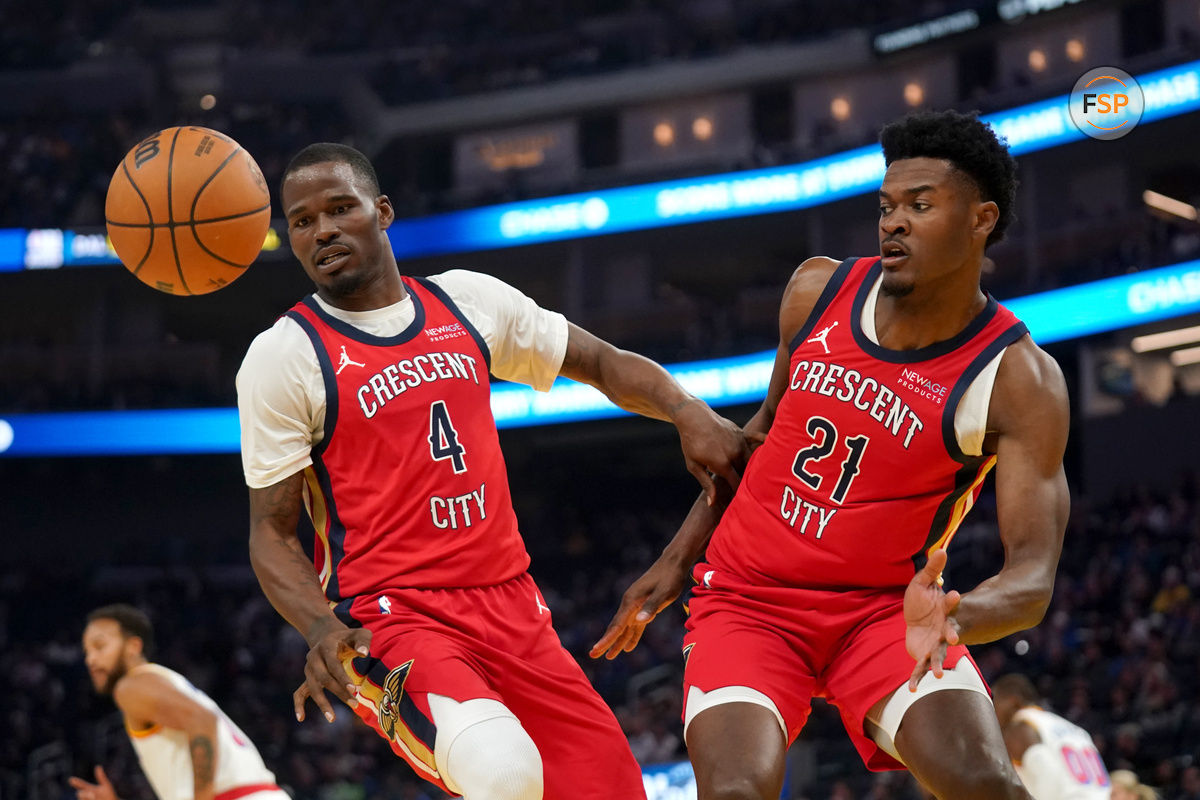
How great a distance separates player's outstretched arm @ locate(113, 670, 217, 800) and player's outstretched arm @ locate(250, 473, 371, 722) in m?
2.40

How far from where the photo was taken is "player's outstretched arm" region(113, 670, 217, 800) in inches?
246

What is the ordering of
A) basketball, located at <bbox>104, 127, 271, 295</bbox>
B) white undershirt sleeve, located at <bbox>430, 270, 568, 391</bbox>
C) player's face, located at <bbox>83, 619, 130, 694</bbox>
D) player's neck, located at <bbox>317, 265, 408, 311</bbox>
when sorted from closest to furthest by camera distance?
player's neck, located at <bbox>317, 265, 408, 311</bbox> → white undershirt sleeve, located at <bbox>430, 270, 568, 391</bbox> → basketball, located at <bbox>104, 127, 271, 295</bbox> → player's face, located at <bbox>83, 619, 130, 694</bbox>

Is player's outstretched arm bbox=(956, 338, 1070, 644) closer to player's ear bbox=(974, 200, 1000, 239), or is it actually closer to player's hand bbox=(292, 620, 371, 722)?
player's ear bbox=(974, 200, 1000, 239)

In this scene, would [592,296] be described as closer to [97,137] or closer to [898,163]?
[97,137]

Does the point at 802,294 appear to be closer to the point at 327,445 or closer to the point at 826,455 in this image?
the point at 826,455

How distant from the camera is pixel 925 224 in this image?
13.2 feet

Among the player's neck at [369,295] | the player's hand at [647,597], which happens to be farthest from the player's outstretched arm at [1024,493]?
the player's neck at [369,295]

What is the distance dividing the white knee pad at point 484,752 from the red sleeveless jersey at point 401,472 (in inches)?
17.7

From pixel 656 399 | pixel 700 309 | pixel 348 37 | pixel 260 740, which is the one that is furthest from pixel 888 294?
pixel 348 37

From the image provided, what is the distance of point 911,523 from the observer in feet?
13.3

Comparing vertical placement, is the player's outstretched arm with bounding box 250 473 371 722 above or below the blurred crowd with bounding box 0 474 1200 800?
above

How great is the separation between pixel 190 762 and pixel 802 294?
3849 millimetres

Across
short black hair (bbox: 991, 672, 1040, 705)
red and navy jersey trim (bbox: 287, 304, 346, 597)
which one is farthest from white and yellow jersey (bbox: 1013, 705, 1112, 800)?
red and navy jersey trim (bbox: 287, 304, 346, 597)

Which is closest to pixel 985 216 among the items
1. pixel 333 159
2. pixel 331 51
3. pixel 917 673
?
pixel 917 673
